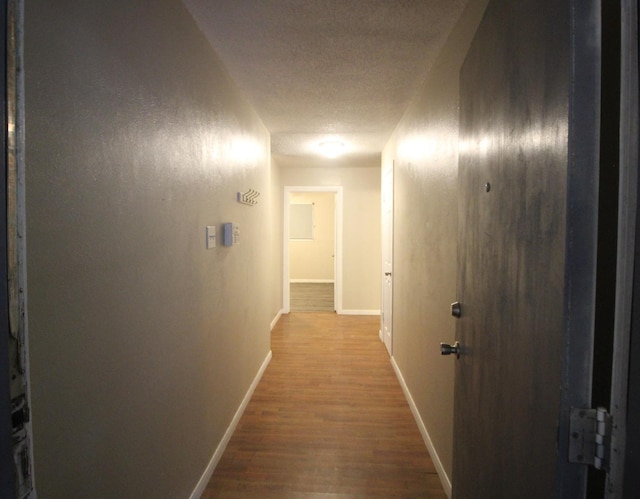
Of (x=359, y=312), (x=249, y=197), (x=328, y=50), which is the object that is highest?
(x=328, y=50)

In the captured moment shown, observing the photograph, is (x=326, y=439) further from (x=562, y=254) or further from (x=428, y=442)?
(x=562, y=254)

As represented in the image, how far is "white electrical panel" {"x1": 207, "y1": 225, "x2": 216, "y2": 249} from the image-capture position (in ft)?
6.05

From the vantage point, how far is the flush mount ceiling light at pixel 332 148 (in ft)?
13.1

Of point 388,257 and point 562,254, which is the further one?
point 388,257

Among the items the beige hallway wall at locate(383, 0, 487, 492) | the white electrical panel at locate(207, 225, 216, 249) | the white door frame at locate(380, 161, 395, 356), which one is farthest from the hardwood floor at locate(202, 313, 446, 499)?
the white electrical panel at locate(207, 225, 216, 249)

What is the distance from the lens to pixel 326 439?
2.20 meters

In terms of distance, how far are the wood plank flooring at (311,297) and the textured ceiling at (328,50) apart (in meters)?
3.70

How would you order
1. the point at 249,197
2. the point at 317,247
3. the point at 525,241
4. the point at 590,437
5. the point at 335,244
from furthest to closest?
the point at 317,247 < the point at 335,244 < the point at 249,197 < the point at 525,241 < the point at 590,437

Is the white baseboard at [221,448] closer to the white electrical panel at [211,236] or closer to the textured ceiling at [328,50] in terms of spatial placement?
the white electrical panel at [211,236]

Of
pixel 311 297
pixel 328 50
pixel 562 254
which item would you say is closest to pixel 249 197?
pixel 328 50

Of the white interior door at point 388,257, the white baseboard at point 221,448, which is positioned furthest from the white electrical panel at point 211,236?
the white interior door at point 388,257

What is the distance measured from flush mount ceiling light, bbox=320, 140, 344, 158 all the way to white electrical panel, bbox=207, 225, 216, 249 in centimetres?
244

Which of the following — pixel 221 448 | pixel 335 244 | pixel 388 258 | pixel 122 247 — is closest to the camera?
pixel 122 247

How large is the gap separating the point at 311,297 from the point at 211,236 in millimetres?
5336
